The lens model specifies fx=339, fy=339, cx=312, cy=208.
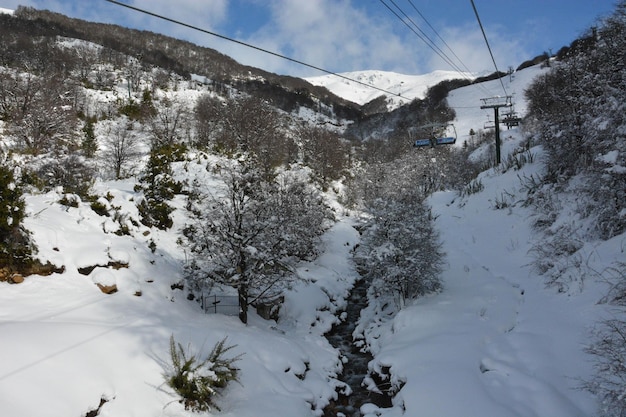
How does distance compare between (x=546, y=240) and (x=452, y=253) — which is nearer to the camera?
(x=546, y=240)

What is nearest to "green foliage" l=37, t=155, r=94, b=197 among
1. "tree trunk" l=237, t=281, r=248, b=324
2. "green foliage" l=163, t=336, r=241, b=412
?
"tree trunk" l=237, t=281, r=248, b=324

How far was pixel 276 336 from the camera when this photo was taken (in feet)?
33.9

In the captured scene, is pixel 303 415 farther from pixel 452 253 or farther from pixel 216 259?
pixel 452 253

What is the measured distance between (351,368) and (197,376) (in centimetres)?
507

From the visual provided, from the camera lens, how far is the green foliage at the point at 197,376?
666 centimetres

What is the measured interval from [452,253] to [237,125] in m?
28.6

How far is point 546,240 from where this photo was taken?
11016mm

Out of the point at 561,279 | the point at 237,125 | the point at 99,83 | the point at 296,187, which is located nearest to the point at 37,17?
the point at 99,83

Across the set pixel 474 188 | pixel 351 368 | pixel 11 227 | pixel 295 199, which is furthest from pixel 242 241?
pixel 474 188

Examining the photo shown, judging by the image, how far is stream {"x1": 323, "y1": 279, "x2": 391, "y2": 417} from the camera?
8.37m

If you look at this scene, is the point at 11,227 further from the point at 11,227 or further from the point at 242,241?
the point at 242,241

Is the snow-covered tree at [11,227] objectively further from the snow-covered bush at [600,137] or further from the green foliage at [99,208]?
the snow-covered bush at [600,137]

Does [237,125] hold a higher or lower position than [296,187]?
higher

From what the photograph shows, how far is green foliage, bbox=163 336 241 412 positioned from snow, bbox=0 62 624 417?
200 mm
